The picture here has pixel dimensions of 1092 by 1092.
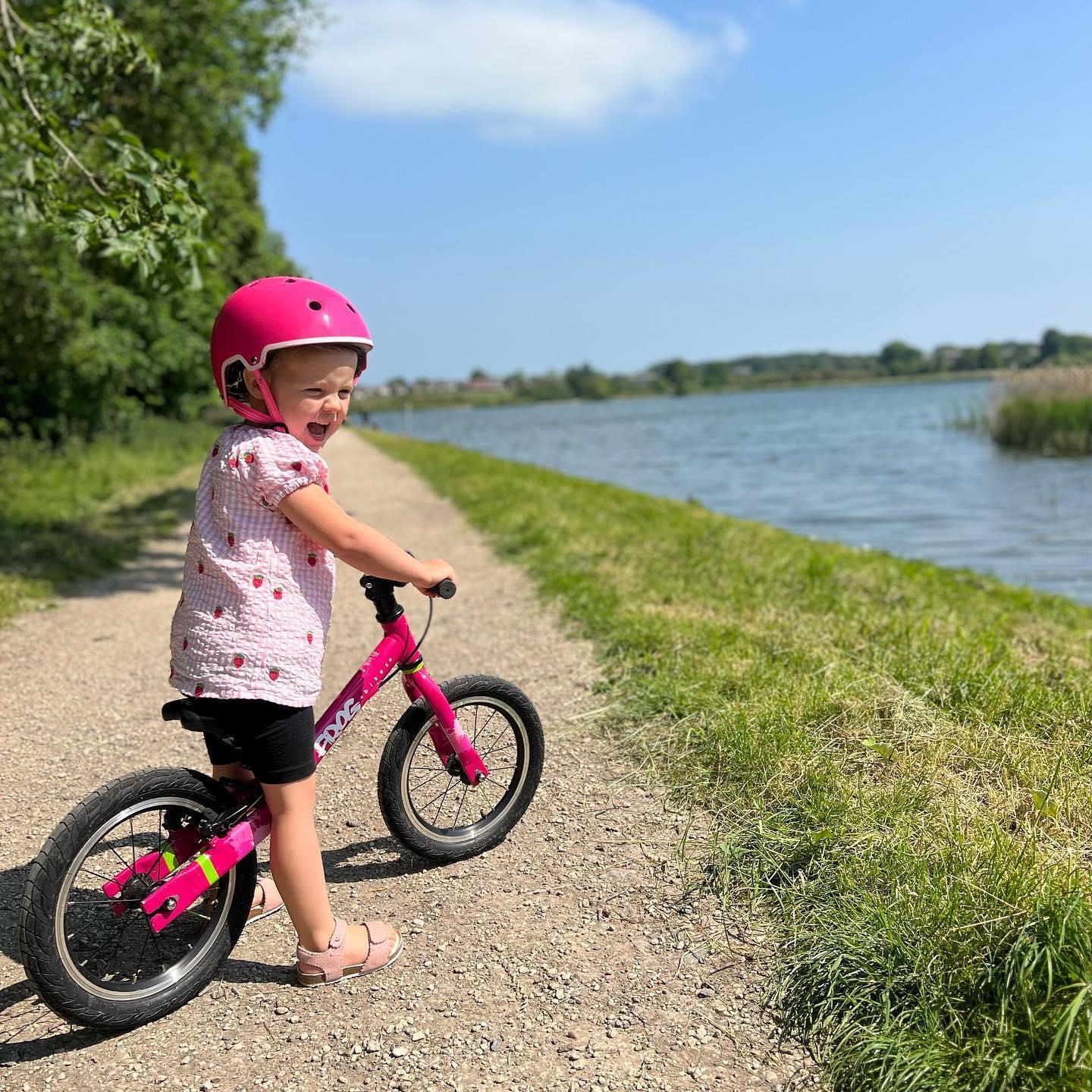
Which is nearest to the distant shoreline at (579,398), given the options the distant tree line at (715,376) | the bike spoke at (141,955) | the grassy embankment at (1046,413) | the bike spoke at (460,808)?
A: the distant tree line at (715,376)

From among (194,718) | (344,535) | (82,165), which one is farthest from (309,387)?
(82,165)

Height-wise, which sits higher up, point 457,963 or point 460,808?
point 460,808

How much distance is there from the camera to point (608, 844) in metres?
3.46

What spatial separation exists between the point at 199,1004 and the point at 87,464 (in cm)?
1567

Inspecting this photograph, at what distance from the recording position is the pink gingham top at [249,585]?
8.19 feet

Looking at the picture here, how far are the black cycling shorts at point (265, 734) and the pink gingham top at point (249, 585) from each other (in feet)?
0.17

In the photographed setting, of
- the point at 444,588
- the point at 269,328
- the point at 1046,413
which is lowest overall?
the point at 444,588

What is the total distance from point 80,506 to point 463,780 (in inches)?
438

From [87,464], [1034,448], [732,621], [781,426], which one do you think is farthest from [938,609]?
[781,426]

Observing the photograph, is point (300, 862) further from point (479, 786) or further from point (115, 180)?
point (115, 180)

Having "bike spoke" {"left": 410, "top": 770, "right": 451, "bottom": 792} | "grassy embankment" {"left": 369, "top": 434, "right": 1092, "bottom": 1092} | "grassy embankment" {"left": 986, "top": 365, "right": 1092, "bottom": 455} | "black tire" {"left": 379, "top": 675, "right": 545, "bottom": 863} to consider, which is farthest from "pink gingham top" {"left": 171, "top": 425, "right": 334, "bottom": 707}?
"grassy embankment" {"left": 986, "top": 365, "right": 1092, "bottom": 455}

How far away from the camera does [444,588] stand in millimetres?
2750

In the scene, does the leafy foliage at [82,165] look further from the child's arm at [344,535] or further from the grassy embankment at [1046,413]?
the grassy embankment at [1046,413]

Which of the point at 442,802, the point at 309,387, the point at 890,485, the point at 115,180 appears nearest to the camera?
the point at 309,387
